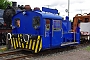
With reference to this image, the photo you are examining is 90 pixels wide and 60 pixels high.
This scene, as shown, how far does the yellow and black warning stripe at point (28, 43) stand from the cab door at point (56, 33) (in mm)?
1011

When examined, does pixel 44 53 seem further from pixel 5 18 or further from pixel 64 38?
pixel 5 18

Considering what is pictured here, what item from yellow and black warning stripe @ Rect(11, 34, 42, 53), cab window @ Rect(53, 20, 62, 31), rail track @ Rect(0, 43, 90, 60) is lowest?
rail track @ Rect(0, 43, 90, 60)

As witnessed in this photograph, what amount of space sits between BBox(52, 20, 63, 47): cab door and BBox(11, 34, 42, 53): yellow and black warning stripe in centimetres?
101

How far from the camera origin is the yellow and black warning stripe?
10039mm

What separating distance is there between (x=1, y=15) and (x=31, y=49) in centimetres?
575

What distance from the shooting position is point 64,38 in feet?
40.1

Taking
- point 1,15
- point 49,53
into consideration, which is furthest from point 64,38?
point 1,15

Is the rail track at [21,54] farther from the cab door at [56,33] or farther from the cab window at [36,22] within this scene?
the cab window at [36,22]

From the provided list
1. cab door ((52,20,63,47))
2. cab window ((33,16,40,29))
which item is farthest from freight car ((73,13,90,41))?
cab window ((33,16,40,29))

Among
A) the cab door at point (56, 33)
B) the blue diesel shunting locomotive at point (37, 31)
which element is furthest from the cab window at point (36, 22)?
the cab door at point (56, 33)

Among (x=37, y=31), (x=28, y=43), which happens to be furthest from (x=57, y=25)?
(x=28, y=43)

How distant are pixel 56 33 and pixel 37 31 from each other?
46.1 inches

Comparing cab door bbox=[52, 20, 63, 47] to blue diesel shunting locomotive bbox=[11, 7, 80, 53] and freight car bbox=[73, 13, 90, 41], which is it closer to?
blue diesel shunting locomotive bbox=[11, 7, 80, 53]

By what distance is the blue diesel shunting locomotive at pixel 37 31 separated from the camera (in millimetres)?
10047
